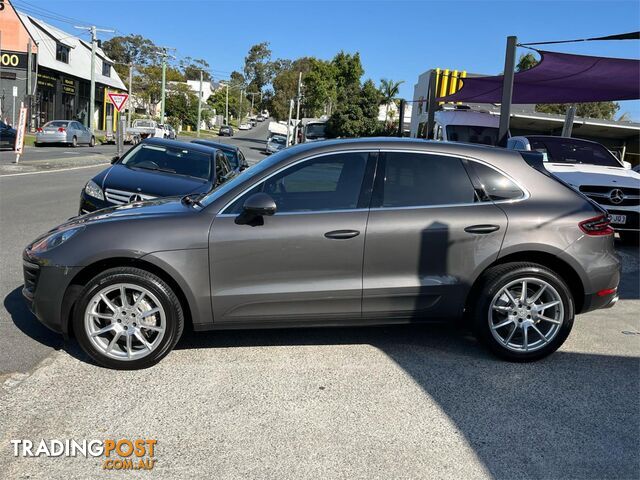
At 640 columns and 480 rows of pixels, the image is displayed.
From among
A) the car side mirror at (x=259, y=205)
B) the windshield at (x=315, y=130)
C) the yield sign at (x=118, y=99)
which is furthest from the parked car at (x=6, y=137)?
the car side mirror at (x=259, y=205)

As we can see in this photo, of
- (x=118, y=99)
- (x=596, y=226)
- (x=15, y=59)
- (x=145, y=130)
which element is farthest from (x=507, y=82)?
(x=15, y=59)

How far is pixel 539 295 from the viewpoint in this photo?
4707mm

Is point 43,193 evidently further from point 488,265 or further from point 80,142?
point 80,142

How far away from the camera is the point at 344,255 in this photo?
4477 millimetres

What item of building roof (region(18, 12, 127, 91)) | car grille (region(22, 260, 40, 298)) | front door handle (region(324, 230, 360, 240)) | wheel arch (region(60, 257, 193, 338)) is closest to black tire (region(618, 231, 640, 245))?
front door handle (region(324, 230, 360, 240))

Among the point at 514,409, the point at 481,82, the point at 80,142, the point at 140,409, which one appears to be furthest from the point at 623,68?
the point at 80,142

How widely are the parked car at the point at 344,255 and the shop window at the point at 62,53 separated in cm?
5110

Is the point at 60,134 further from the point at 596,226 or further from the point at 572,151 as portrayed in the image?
the point at 596,226

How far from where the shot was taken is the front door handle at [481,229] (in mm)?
4613

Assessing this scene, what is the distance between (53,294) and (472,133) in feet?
42.8

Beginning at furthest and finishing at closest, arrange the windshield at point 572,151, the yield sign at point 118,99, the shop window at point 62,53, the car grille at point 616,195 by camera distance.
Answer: the shop window at point 62,53 < the yield sign at point 118,99 < the windshield at point 572,151 < the car grille at point 616,195

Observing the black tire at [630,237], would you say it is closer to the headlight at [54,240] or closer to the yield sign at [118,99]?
the headlight at [54,240]

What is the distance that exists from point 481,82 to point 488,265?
11.6 m

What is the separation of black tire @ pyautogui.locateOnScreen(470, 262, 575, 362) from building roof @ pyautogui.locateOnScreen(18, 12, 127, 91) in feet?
156
